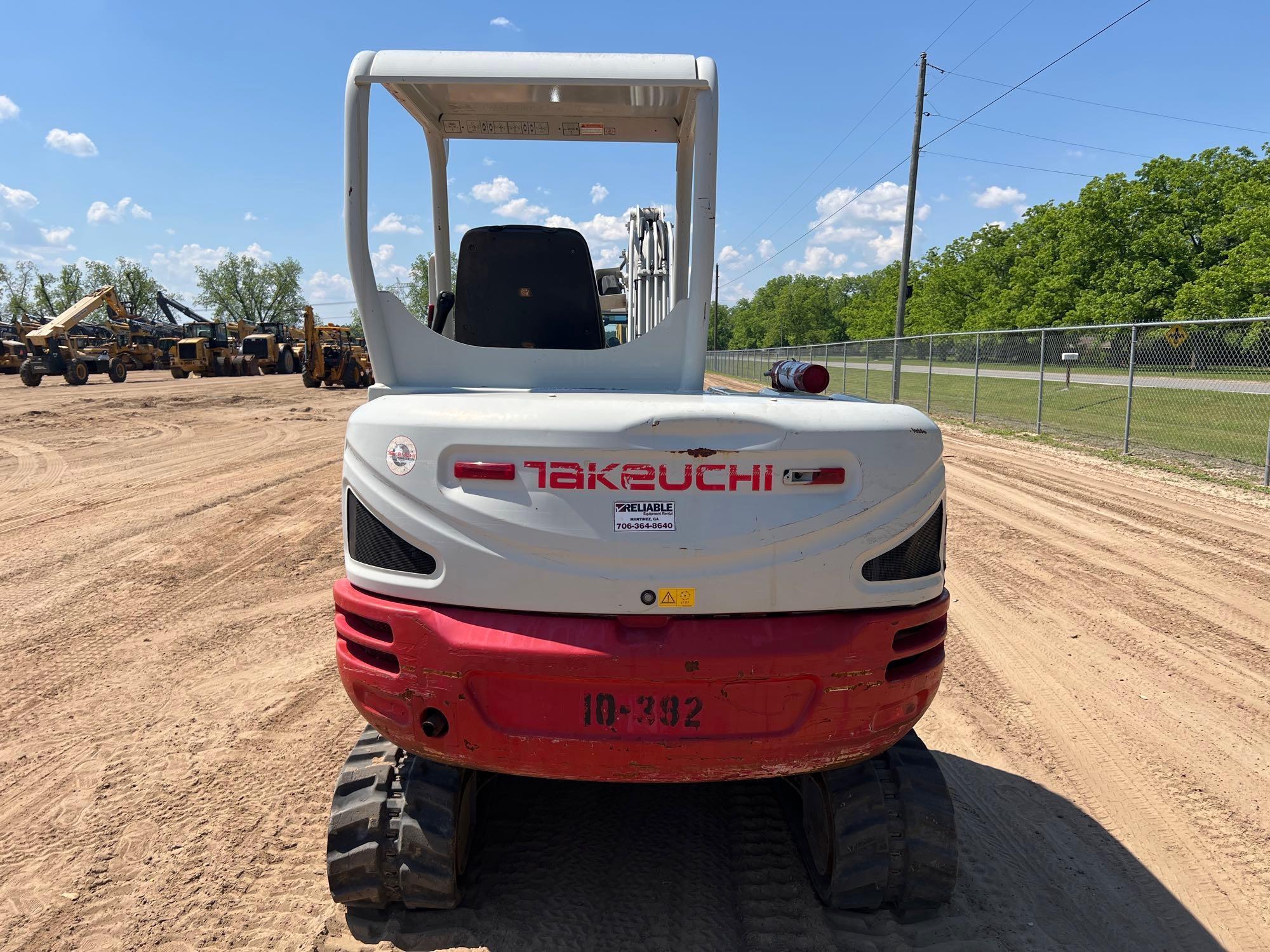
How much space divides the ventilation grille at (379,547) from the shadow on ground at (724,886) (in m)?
1.23

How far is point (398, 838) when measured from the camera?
2.54 metres

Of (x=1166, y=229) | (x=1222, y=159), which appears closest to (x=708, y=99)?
(x=1166, y=229)

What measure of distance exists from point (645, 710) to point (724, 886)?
3.35 ft

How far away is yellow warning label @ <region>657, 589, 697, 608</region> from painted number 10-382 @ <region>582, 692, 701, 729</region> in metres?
0.25

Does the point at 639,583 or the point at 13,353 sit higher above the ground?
the point at 13,353

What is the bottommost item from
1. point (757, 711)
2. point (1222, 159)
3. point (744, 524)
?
point (757, 711)

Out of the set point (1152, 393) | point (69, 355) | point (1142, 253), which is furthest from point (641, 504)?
point (1142, 253)

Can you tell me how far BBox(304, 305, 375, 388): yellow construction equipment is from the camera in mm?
29328

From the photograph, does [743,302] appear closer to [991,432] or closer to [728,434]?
[991,432]

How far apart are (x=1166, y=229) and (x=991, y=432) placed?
2894cm

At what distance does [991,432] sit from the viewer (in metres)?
16.4

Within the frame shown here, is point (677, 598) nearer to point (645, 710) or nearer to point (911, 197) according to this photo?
point (645, 710)

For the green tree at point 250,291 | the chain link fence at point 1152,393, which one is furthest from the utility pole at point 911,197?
the green tree at point 250,291

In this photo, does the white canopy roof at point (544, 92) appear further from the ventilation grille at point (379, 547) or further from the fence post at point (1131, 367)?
the fence post at point (1131, 367)
